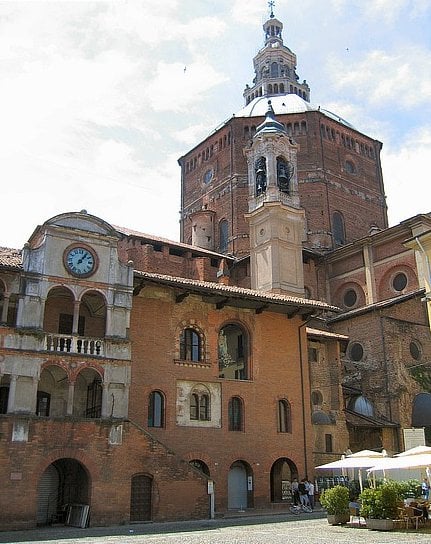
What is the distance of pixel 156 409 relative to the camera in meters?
24.1

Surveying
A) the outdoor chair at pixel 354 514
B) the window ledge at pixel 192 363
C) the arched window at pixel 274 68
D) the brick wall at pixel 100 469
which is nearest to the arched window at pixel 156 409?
the window ledge at pixel 192 363

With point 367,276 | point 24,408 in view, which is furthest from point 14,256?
point 367,276

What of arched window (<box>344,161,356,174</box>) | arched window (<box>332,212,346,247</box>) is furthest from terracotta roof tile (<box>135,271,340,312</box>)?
arched window (<box>344,161,356,174</box>)

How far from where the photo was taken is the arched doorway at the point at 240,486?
25.2 meters

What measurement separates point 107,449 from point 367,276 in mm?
26487

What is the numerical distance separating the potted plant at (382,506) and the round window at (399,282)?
81.6 feet

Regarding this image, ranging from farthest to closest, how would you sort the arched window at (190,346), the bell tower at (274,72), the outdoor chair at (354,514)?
1. the bell tower at (274,72)
2. the arched window at (190,346)
3. the outdoor chair at (354,514)

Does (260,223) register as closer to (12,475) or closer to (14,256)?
(14,256)

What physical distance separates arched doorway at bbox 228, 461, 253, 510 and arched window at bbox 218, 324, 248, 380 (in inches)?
151

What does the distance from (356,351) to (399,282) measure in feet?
23.1

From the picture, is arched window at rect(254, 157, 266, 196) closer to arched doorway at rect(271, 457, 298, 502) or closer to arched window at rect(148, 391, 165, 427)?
arched doorway at rect(271, 457, 298, 502)

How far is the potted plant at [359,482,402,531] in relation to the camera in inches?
678

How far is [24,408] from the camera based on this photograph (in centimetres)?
2000

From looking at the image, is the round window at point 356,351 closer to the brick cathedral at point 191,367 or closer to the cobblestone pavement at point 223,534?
the brick cathedral at point 191,367
